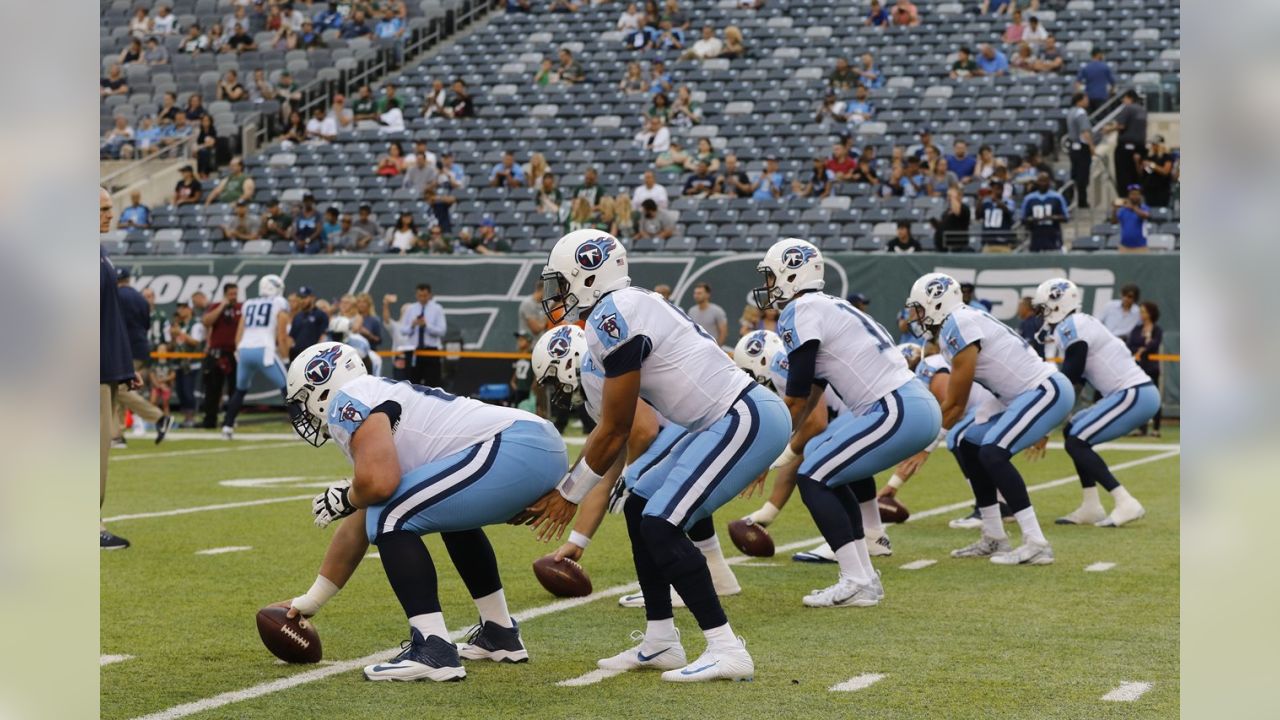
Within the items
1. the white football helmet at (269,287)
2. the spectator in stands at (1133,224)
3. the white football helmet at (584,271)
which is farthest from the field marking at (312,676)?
the spectator in stands at (1133,224)

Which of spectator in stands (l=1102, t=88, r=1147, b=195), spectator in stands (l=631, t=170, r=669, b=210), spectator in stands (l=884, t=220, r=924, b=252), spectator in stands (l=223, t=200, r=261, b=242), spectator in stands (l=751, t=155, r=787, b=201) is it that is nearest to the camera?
spectator in stands (l=884, t=220, r=924, b=252)

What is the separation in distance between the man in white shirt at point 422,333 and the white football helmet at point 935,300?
11244mm

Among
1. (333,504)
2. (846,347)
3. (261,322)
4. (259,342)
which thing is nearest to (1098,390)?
(846,347)

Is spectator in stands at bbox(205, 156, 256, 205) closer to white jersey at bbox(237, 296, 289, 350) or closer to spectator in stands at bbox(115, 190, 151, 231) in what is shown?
spectator in stands at bbox(115, 190, 151, 231)

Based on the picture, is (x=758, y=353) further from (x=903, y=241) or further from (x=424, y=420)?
(x=903, y=241)

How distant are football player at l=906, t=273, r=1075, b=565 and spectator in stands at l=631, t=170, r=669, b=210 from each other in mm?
12476

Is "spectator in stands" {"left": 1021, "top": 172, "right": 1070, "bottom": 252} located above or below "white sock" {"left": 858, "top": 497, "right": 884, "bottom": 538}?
above

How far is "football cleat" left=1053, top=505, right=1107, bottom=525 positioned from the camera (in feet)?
36.4

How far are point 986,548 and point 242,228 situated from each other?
55.2 ft

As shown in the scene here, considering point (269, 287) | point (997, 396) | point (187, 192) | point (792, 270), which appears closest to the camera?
point (792, 270)

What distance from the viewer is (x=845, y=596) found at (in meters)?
7.68

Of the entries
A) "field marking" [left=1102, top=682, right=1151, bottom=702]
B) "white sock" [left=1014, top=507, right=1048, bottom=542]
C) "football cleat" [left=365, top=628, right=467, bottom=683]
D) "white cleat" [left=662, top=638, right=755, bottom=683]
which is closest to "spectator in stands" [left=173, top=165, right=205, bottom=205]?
"white sock" [left=1014, top=507, right=1048, bottom=542]
